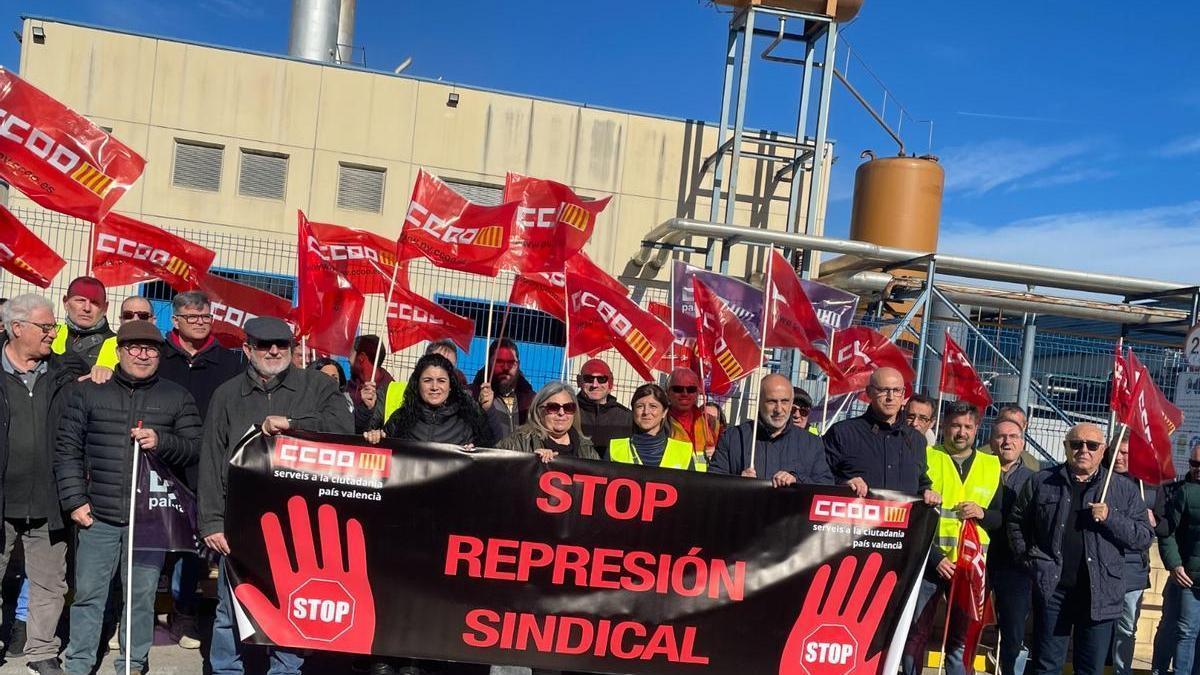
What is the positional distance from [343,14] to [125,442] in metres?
20.7

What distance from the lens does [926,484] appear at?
636 centimetres

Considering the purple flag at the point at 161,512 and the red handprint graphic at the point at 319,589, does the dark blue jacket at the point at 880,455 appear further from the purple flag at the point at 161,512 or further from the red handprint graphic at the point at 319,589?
the purple flag at the point at 161,512

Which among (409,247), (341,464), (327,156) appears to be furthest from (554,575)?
(327,156)

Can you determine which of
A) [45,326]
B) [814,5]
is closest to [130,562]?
[45,326]

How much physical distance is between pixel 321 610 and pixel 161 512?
105 centimetres

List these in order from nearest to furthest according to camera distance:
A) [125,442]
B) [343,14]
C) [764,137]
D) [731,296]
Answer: [125,442], [731,296], [764,137], [343,14]

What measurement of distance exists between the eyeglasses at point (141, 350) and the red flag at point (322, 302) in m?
2.74

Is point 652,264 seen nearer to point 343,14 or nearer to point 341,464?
point 343,14

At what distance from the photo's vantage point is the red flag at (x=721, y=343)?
8.45 m

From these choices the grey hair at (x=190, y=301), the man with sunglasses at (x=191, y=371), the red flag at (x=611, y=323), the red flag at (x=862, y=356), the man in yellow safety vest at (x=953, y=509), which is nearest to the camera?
the man in yellow safety vest at (x=953, y=509)

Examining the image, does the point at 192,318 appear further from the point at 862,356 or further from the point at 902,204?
the point at 902,204

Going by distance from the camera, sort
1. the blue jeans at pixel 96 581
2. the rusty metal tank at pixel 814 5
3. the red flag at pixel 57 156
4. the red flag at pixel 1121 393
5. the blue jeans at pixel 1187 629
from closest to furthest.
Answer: the blue jeans at pixel 96 581 < the red flag at pixel 57 156 < the blue jeans at pixel 1187 629 < the red flag at pixel 1121 393 < the rusty metal tank at pixel 814 5

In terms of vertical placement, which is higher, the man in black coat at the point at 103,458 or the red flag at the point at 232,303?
the red flag at the point at 232,303

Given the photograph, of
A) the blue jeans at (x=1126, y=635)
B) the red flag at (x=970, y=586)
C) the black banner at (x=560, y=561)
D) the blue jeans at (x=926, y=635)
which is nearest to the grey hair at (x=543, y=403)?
the black banner at (x=560, y=561)
